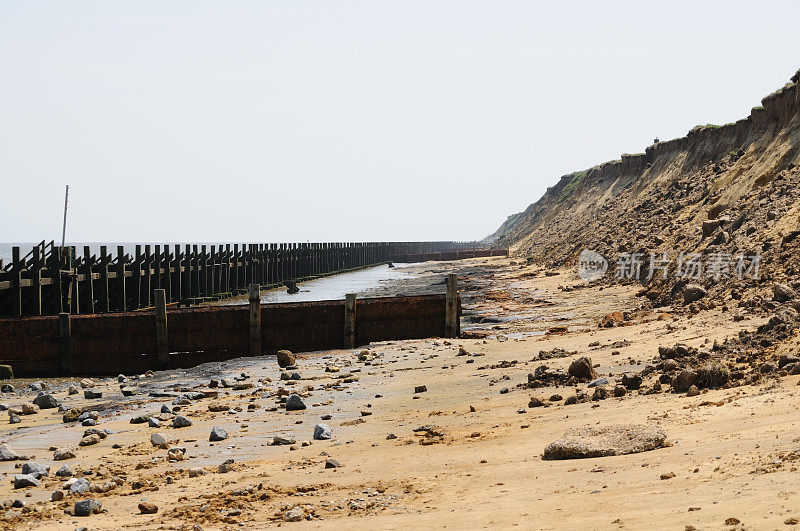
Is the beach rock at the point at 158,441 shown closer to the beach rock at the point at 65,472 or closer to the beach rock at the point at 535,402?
the beach rock at the point at 65,472

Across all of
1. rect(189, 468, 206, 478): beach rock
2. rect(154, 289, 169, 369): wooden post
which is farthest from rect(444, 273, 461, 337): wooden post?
rect(189, 468, 206, 478): beach rock

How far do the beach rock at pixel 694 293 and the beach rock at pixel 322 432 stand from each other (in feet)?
43.0

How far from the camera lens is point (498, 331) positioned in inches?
922

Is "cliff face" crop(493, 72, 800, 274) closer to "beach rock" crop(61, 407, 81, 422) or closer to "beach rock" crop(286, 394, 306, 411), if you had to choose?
"beach rock" crop(286, 394, 306, 411)

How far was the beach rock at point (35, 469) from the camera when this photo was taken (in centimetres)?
900

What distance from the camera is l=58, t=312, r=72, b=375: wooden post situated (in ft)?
64.7

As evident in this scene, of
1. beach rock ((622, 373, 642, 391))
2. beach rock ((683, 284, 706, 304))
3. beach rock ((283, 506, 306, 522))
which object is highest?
beach rock ((683, 284, 706, 304))

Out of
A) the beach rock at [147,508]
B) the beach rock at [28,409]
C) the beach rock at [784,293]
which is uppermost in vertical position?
the beach rock at [784,293]

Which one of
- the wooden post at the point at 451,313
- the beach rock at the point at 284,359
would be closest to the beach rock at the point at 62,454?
the beach rock at the point at 284,359

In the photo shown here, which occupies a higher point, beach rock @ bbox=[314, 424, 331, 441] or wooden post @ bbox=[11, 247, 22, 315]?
wooden post @ bbox=[11, 247, 22, 315]

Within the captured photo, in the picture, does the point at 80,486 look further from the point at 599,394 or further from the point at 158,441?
the point at 599,394

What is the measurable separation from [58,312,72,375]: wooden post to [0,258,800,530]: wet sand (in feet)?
8.30

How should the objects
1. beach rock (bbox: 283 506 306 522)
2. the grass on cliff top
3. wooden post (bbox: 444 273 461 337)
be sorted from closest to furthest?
beach rock (bbox: 283 506 306 522), wooden post (bbox: 444 273 461 337), the grass on cliff top

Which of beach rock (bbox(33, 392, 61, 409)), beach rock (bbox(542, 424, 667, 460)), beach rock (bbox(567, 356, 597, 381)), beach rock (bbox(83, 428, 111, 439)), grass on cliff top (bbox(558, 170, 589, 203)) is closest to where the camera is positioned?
beach rock (bbox(542, 424, 667, 460))
